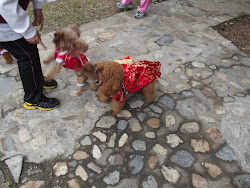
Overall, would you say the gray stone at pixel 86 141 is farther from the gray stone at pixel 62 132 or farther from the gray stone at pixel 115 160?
the gray stone at pixel 115 160

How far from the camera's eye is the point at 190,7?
654 cm

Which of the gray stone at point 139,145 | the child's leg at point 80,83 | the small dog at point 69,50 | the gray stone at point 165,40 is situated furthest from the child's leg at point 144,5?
the gray stone at point 139,145

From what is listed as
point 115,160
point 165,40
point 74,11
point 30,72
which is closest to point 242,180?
point 115,160

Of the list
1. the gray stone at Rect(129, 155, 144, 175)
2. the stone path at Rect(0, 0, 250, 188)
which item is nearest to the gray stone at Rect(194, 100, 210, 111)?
the stone path at Rect(0, 0, 250, 188)

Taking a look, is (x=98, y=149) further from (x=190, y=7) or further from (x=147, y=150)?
(x=190, y=7)

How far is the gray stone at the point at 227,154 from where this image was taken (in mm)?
2826

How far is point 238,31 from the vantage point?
5.57m

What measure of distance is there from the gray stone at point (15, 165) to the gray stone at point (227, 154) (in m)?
2.68

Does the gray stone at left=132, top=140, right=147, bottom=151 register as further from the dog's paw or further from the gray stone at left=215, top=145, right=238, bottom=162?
the dog's paw

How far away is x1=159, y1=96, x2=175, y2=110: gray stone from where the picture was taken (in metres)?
3.48

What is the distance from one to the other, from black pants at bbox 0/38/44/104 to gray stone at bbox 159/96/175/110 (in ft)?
6.68

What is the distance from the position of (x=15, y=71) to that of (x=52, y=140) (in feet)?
6.02

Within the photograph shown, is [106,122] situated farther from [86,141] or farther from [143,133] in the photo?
[143,133]

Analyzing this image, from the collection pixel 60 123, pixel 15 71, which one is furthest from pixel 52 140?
pixel 15 71
